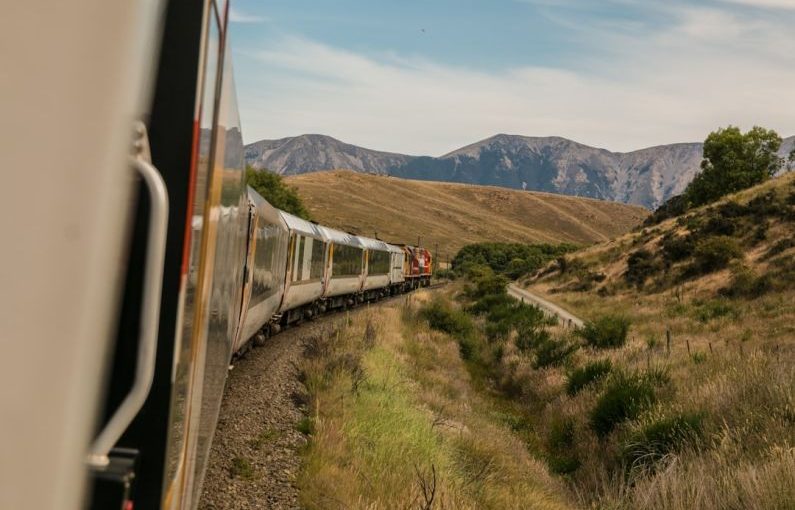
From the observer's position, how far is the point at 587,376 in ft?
55.4

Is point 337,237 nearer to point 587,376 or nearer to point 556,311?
point 587,376

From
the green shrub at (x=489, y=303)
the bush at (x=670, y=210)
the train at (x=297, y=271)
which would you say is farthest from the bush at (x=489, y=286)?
the bush at (x=670, y=210)

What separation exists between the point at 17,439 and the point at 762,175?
281 ft

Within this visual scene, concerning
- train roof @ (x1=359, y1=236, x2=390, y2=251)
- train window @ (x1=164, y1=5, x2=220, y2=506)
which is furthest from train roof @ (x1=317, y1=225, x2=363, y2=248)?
train window @ (x1=164, y1=5, x2=220, y2=506)

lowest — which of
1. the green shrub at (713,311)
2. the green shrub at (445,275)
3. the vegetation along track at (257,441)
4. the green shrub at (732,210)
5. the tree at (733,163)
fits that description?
the green shrub at (445,275)

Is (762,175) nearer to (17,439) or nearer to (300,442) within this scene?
(300,442)

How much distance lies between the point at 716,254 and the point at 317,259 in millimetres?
24879

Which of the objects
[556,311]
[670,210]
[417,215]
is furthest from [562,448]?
[417,215]

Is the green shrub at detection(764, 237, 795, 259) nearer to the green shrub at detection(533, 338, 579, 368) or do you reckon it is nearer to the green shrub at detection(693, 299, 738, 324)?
the green shrub at detection(693, 299, 738, 324)

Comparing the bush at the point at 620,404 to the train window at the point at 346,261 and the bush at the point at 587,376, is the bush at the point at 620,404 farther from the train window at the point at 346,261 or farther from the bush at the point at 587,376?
the train window at the point at 346,261

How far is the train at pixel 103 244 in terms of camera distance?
1.10m

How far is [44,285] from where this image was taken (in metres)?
1.14

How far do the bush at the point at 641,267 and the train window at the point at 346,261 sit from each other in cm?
2105

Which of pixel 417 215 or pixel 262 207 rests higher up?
pixel 262 207
